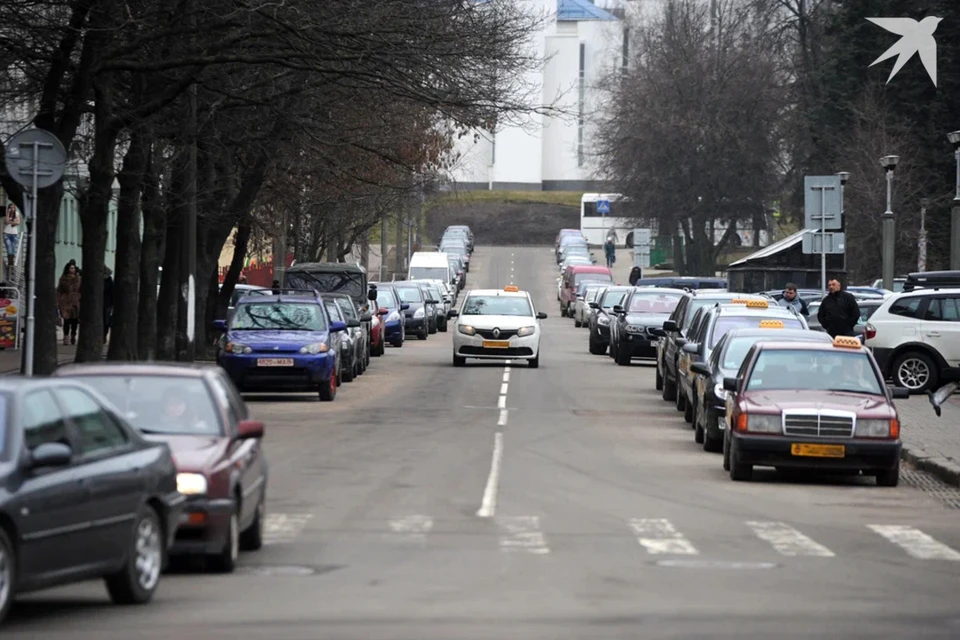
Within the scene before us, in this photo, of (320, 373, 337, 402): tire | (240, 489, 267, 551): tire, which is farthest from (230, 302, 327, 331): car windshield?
(240, 489, 267, 551): tire

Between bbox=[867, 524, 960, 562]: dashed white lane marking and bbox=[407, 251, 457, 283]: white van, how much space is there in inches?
2492

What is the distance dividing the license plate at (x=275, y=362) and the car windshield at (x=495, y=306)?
36.7 ft

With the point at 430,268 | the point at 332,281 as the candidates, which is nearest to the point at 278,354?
the point at 332,281

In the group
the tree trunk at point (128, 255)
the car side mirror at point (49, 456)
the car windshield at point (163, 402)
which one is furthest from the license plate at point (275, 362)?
the car side mirror at point (49, 456)

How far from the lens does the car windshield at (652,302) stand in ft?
138

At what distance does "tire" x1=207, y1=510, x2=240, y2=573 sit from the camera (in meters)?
11.4

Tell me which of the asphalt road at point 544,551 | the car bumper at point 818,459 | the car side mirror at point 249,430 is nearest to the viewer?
the asphalt road at point 544,551

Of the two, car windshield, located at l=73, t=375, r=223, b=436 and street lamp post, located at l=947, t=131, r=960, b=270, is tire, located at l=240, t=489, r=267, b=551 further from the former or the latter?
street lamp post, located at l=947, t=131, r=960, b=270

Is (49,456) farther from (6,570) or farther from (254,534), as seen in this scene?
(254,534)

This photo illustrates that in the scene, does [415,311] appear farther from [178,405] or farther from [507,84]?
[178,405]

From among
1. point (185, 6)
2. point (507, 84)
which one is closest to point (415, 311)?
point (507, 84)

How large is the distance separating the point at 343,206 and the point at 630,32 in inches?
1979

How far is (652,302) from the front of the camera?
42.2 m

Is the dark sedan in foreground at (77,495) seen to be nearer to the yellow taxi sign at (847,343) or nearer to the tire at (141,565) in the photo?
the tire at (141,565)
